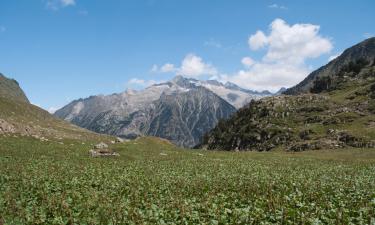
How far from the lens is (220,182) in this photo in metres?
32.8

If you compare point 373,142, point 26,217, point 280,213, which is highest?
point 373,142

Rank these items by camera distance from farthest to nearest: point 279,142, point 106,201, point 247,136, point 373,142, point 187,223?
point 247,136 → point 279,142 → point 373,142 → point 106,201 → point 187,223

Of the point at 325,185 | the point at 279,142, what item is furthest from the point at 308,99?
the point at 325,185

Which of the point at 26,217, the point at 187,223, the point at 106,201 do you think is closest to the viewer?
the point at 187,223

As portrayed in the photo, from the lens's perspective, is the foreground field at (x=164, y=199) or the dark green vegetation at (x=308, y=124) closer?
the foreground field at (x=164, y=199)

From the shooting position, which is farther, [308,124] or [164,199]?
[308,124]

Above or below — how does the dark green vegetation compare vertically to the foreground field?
above

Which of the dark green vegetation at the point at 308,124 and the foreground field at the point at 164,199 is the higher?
the dark green vegetation at the point at 308,124

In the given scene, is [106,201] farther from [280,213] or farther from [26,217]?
[280,213]

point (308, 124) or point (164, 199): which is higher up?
point (308, 124)

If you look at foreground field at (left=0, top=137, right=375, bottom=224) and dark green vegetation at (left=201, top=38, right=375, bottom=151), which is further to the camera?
dark green vegetation at (left=201, top=38, right=375, bottom=151)

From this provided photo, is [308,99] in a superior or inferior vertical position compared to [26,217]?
superior

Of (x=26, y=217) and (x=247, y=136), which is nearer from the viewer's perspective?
(x=26, y=217)

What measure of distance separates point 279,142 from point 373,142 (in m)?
38.3
